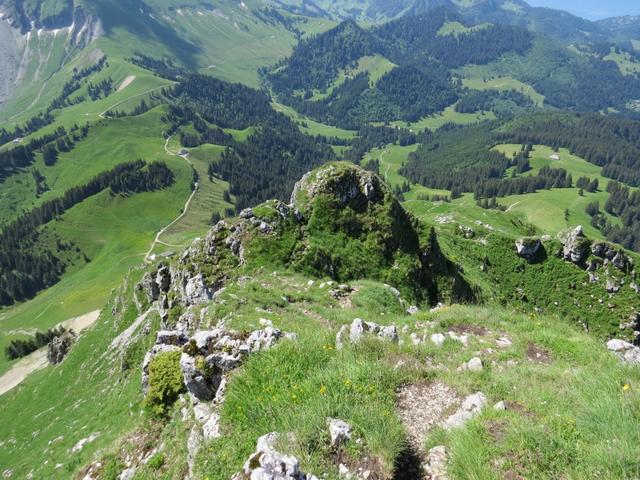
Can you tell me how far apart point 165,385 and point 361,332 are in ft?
30.3

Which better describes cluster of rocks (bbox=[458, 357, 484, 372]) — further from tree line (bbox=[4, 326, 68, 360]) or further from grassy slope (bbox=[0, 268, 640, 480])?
tree line (bbox=[4, 326, 68, 360])

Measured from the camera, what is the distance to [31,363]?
110 m

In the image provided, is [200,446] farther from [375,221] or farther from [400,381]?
[375,221]

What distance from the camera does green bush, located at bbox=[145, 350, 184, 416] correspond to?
1681 centimetres

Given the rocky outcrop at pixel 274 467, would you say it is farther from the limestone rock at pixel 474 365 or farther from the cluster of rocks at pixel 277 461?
the limestone rock at pixel 474 365

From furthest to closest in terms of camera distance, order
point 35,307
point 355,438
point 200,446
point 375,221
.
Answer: point 35,307, point 375,221, point 200,446, point 355,438

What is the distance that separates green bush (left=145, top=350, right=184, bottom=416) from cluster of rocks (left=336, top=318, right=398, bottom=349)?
7802mm

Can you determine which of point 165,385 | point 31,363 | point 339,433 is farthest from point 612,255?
point 31,363

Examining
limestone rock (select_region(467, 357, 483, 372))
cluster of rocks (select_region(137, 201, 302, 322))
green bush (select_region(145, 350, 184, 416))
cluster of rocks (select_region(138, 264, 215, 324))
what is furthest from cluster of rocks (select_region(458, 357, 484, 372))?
cluster of rocks (select_region(137, 201, 302, 322))

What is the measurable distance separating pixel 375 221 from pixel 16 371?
118 m

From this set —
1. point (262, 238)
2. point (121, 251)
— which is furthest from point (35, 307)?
point (262, 238)

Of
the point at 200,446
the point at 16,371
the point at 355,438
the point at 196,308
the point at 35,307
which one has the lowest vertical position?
the point at 35,307

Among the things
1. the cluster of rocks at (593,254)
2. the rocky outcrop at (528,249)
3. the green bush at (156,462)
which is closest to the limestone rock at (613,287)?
the cluster of rocks at (593,254)

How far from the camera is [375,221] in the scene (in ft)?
152
